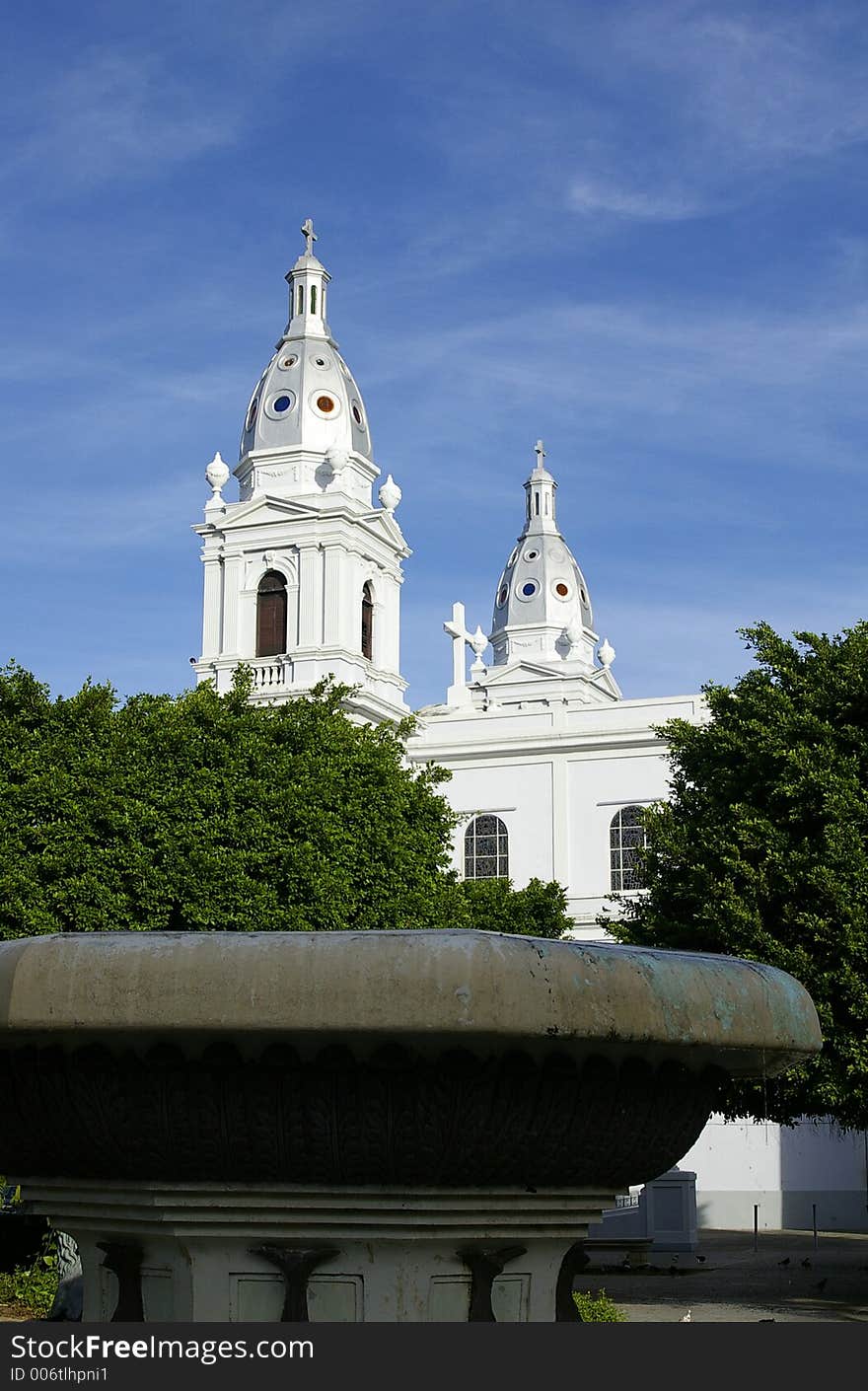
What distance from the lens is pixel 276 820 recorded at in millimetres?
22266

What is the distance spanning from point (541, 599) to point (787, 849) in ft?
168

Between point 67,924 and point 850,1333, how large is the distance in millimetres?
16646

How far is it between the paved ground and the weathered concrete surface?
31.3 ft

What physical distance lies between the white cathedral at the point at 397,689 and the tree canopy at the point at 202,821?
1058 cm

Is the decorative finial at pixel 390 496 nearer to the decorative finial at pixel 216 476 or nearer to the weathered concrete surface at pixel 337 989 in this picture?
the decorative finial at pixel 216 476

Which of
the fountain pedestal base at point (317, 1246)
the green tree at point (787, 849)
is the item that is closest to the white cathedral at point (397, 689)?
the green tree at point (787, 849)

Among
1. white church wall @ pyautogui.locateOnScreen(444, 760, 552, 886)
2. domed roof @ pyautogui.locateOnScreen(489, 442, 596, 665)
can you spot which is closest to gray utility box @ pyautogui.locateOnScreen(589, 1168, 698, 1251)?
white church wall @ pyautogui.locateOnScreen(444, 760, 552, 886)

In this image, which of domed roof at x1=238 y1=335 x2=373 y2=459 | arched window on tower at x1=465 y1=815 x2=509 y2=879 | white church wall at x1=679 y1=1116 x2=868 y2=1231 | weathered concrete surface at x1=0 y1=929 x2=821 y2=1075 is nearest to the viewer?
weathered concrete surface at x1=0 y1=929 x2=821 y2=1075

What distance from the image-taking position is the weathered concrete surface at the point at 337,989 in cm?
514

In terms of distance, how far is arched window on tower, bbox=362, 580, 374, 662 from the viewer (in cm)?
4653

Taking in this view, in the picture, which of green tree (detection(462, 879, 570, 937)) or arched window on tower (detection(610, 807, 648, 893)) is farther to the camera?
arched window on tower (detection(610, 807, 648, 893))

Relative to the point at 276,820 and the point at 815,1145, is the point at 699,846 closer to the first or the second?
the point at 276,820

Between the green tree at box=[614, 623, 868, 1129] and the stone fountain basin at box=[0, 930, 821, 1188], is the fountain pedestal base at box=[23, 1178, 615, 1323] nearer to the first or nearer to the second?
the stone fountain basin at box=[0, 930, 821, 1188]

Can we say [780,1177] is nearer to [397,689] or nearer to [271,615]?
[397,689]
